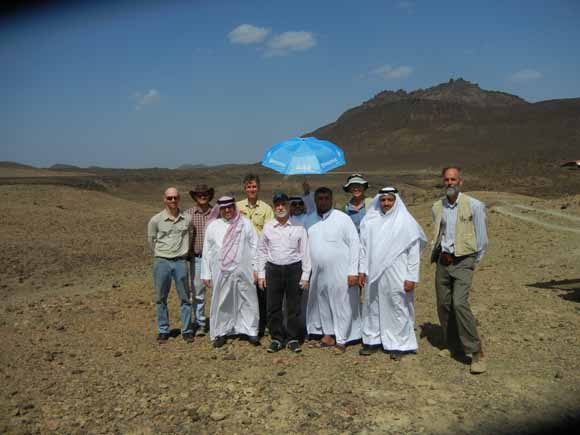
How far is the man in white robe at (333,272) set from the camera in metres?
5.22

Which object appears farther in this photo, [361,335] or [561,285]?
[561,285]

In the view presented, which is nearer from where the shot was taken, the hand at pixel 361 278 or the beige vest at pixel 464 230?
the beige vest at pixel 464 230

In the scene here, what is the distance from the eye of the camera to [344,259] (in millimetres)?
5293

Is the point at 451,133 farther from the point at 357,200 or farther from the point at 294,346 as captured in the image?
the point at 294,346

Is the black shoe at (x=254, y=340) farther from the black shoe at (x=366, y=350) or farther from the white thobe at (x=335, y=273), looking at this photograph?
the black shoe at (x=366, y=350)

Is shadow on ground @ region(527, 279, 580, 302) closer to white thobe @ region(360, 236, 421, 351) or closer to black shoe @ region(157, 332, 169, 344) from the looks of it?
white thobe @ region(360, 236, 421, 351)

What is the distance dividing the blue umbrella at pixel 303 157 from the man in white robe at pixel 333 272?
260 millimetres

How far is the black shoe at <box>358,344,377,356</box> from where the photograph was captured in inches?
204

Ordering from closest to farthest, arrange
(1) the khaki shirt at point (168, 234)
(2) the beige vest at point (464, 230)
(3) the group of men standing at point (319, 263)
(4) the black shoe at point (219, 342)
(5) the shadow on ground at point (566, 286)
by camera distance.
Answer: (2) the beige vest at point (464, 230) → (3) the group of men standing at point (319, 263) → (1) the khaki shirt at point (168, 234) → (4) the black shoe at point (219, 342) → (5) the shadow on ground at point (566, 286)

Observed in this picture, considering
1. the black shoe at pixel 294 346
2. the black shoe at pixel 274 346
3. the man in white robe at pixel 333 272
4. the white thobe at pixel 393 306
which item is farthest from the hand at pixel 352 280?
the black shoe at pixel 274 346

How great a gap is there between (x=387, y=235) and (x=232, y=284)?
1670mm

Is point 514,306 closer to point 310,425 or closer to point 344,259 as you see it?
point 344,259

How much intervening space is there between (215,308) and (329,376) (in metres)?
1.47

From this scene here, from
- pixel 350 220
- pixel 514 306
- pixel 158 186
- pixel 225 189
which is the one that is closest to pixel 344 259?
pixel 350 220
